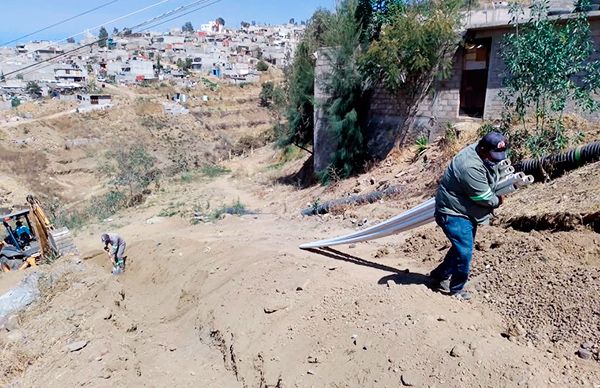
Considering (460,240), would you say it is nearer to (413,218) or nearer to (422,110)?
(413,218)

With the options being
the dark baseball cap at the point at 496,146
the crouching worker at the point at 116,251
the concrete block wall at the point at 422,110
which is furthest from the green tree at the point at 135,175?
the dark baseball cap at the point at 496,146

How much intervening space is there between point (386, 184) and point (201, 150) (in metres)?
35.5

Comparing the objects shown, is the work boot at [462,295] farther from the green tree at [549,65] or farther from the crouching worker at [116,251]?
the crouching worker at [116,251]

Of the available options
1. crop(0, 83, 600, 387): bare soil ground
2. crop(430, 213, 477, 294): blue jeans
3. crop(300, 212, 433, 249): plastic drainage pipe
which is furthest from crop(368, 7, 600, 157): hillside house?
crop(430, 213, 477, 294): blue jeans

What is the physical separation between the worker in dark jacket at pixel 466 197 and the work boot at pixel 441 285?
5cm

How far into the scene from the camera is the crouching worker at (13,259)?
11.2 meters

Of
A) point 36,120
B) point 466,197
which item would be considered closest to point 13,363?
point 466,197

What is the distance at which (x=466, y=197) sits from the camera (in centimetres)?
424

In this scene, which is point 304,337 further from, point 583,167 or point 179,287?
point 583,167

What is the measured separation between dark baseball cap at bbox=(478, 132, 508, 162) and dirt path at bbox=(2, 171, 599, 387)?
1383 mm

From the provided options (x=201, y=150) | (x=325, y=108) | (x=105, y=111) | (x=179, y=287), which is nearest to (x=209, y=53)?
(x=105, y=111)

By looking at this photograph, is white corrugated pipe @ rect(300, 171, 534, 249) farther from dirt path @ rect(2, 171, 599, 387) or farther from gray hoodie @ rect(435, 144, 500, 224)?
dirt path @ rect(2, 171, 599, 387)

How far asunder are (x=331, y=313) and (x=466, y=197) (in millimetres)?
1784

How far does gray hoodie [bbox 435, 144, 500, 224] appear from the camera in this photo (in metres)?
4.09
